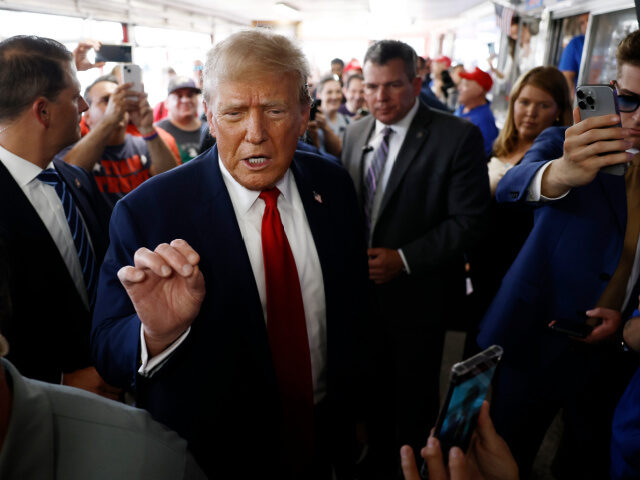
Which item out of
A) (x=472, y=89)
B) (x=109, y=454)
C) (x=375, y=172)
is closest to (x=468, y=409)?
(x=109, y=454)

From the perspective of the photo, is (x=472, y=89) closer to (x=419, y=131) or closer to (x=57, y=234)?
(x=419, y=131)

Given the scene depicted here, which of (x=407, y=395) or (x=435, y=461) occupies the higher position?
(x=435, y=461)

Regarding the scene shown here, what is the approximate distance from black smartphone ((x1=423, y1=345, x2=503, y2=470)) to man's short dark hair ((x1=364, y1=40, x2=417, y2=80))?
1837mm

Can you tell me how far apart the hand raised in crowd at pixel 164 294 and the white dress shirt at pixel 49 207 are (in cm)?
74

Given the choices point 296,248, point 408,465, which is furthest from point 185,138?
point 408,465

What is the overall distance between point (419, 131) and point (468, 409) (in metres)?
1.68

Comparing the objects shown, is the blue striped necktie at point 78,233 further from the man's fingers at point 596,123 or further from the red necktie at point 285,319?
the man's fingers at point 596,123

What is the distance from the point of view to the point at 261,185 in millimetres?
1292

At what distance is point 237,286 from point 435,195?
130cm

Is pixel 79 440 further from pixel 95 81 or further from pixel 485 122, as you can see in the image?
pixel 485 122

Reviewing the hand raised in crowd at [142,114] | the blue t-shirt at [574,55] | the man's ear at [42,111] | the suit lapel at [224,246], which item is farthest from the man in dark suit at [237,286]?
the blue t-shirt at [574,55]

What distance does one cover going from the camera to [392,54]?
2.25m

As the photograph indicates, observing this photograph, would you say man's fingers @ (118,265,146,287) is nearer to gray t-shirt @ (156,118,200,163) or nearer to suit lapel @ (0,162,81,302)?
suit lapel @ (0,162,81,302)

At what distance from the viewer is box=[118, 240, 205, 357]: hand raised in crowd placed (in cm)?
94
